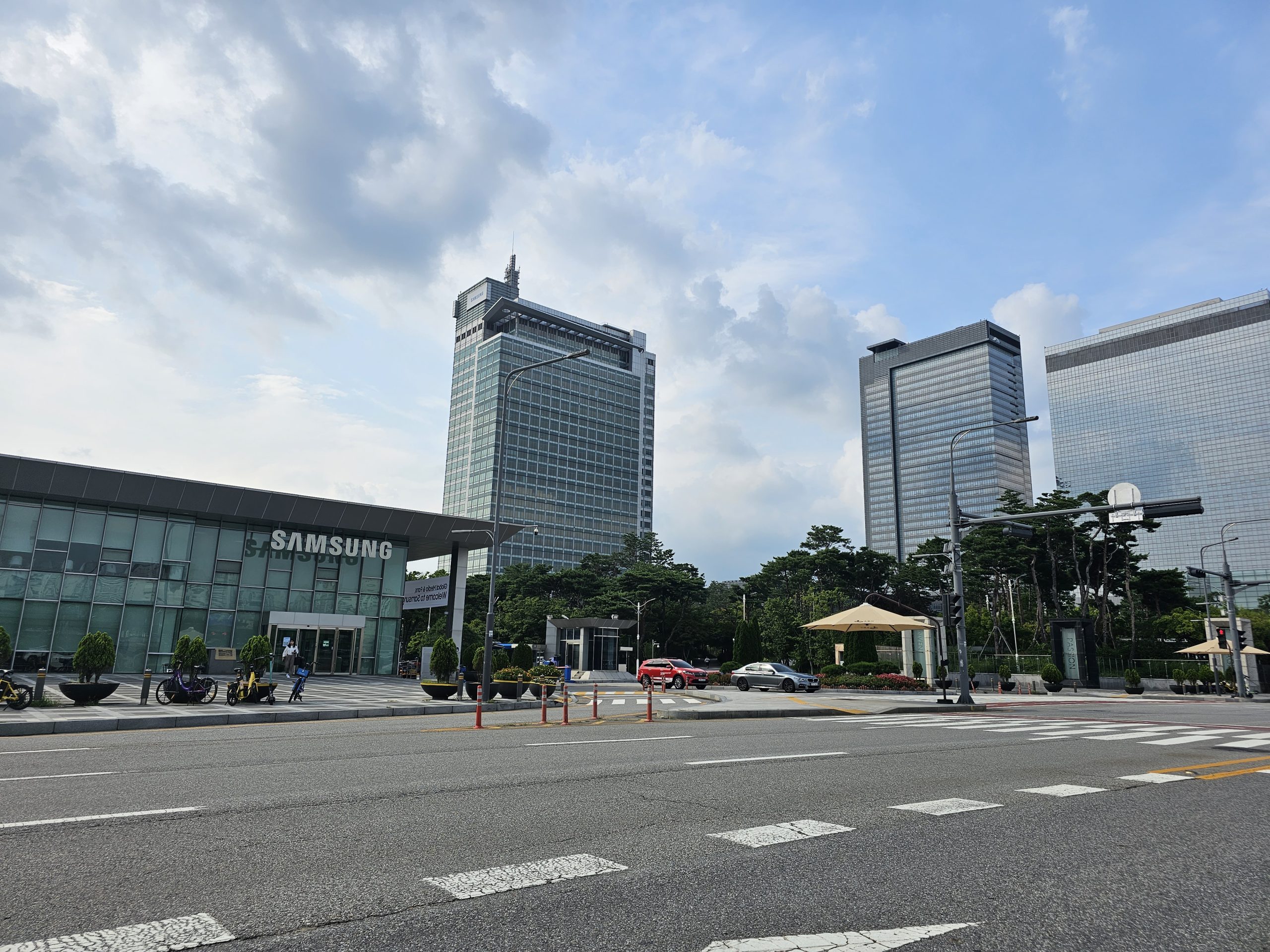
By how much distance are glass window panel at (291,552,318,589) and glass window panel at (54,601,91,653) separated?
8666 millimetres

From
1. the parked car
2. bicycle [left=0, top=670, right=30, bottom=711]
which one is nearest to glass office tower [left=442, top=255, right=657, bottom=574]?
the parked car

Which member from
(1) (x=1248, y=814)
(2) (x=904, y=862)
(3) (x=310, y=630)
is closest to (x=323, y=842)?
(2) (x=904, y=862)

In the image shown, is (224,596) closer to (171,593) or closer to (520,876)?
(171,593)

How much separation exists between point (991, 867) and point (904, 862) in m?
0.53

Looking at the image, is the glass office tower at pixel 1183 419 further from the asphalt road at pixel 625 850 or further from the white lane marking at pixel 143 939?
the white lane marking at pixel 143 939

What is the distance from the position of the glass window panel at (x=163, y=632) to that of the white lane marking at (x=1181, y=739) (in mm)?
37585

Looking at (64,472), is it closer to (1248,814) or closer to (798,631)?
(1248,814)

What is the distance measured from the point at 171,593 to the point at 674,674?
24.6 metres

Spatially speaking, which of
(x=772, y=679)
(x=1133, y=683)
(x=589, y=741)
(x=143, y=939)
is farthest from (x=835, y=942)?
(x=1133, y=683)

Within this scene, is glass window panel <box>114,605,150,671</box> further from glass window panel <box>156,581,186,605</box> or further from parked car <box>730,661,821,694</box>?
parked car <box>730,661,821,694</box>

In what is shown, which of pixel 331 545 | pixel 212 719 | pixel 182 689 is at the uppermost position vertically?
pixel 331 545

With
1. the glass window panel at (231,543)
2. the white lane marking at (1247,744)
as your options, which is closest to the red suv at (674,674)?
the glass window panel at (231,543)

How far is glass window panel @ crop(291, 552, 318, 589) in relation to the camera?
40406 mm

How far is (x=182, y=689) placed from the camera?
838 inches
